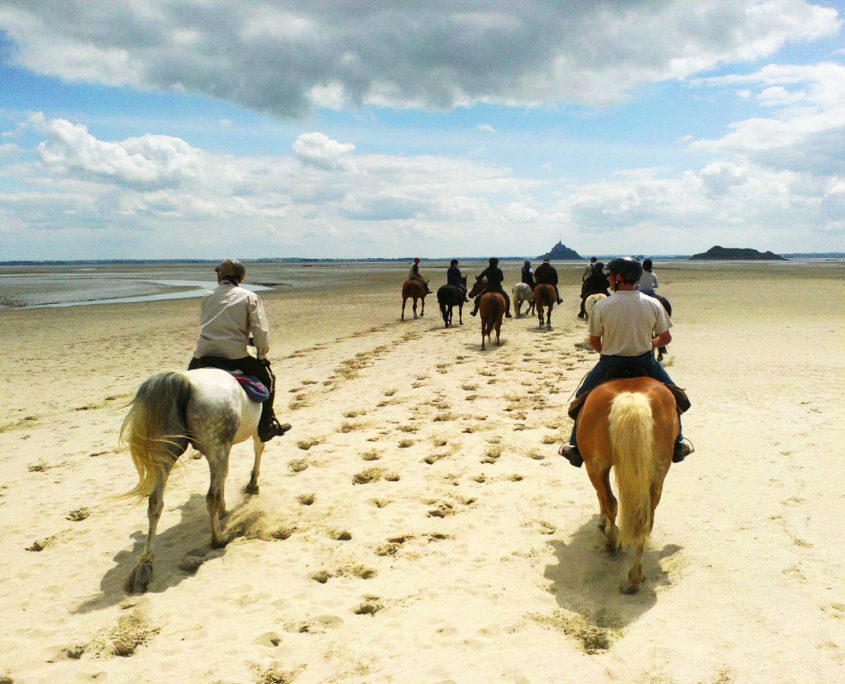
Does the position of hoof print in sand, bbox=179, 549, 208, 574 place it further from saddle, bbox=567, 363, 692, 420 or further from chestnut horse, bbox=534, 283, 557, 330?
chestnut horse, bbox=534, 283, 557, 330

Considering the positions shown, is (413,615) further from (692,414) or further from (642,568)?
(692,414)

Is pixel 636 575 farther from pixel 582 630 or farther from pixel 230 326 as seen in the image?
pixel 230 326

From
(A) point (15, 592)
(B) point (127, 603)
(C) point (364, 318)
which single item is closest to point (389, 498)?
(B) point (127, 603)

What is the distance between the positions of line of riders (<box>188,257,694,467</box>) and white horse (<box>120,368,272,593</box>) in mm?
497

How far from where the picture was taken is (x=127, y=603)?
3.90m

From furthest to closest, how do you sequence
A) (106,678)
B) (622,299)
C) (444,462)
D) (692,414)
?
(692,414) < (444,462) < (622,299) < (106,678)

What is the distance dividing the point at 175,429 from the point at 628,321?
3.94m

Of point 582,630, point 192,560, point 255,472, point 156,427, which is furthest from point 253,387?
point 582,630

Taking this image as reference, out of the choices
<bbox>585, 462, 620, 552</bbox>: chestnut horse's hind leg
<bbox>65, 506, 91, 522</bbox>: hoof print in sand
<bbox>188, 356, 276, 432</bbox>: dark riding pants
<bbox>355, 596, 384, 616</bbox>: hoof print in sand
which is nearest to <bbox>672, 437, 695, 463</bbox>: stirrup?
<bbox>585, 462, 620, 552</bbox>: chestnut horse's hind leg

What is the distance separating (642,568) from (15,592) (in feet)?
16.3

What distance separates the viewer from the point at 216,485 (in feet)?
15.1

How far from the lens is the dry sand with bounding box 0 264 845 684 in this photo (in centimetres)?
319

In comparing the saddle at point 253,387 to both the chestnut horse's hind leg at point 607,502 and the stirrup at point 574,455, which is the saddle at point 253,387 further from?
the chestnut horse's hind leg at point 607,502

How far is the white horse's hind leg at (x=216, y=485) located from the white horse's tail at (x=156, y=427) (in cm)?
34
